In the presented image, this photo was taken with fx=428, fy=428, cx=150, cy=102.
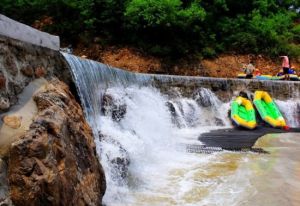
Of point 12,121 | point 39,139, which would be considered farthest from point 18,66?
point 39,139

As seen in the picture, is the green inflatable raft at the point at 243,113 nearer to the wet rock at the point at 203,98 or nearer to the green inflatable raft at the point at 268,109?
the green inflatable raft at the point at 268,109

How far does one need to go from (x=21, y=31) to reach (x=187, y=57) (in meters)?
14.0

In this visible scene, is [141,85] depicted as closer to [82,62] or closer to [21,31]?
[82,62]

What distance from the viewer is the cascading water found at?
4.94m

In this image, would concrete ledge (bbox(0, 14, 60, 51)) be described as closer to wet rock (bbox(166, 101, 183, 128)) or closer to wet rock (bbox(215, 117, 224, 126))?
wet rock (bbox(166, 101, 183, 128))

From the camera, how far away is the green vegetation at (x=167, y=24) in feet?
55.8

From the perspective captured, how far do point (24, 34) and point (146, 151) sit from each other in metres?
3.39

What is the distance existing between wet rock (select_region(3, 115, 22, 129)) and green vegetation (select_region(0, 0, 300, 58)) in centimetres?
1378

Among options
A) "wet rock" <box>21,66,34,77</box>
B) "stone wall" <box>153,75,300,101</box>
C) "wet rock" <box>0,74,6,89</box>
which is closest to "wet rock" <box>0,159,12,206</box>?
"wet rock" <box>0,74,6,89</box>

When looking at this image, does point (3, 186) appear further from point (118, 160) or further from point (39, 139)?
point (118, 160)

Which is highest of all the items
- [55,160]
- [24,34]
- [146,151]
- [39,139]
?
[24,34]

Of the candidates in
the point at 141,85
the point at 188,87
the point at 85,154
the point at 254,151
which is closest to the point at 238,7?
the point at 188,87

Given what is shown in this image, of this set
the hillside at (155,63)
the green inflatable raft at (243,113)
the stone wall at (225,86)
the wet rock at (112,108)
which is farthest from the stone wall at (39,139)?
the hillside at (155,63)

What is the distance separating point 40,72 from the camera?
4.28 metres
